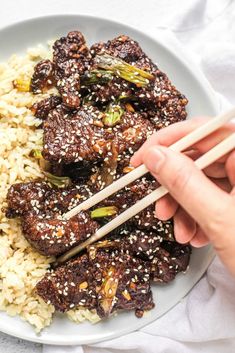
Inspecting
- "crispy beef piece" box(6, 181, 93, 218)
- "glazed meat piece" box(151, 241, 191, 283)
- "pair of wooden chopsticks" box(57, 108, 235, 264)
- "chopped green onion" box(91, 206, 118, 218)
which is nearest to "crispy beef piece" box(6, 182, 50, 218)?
"crispy beef piece" box(6, 181, 93, 218)

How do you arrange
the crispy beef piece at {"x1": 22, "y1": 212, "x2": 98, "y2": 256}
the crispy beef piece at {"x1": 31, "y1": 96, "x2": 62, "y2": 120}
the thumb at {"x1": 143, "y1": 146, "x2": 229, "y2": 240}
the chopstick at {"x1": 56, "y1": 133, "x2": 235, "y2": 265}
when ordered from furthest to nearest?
the crispy beef piece at {"x1": 31, "y1": 96, "x2": 62, "y2": 120} → the crispy beef piece at {"x1": 22, "y1": 212, "x2": 98, "y2": 256} → the chopstick at {"x1": 56, "y1": 133, "x2": 235, "y2": 265} → the thumb at {"x1": 143, "y1": 146, "x2": 229, "y2": 240}

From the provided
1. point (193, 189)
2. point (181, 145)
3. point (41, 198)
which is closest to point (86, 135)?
point (41, 198)

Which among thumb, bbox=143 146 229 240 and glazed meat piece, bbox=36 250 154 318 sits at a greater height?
thumb, bbox=143 146 229 240

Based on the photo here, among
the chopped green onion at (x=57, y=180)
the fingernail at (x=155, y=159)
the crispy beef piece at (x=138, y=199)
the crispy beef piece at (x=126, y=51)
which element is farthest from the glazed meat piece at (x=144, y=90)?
the fingernail at (x=155, y=159)

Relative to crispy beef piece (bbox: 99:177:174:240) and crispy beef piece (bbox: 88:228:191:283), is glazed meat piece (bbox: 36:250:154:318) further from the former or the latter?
crispy beef piece (bbox: 99:177:174:240)

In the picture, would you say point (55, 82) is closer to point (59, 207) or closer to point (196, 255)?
point (59, 207)

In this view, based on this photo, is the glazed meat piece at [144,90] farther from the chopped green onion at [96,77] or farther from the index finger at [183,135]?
the index finger at [183,135]

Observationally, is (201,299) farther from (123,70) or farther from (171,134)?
(123,70)
